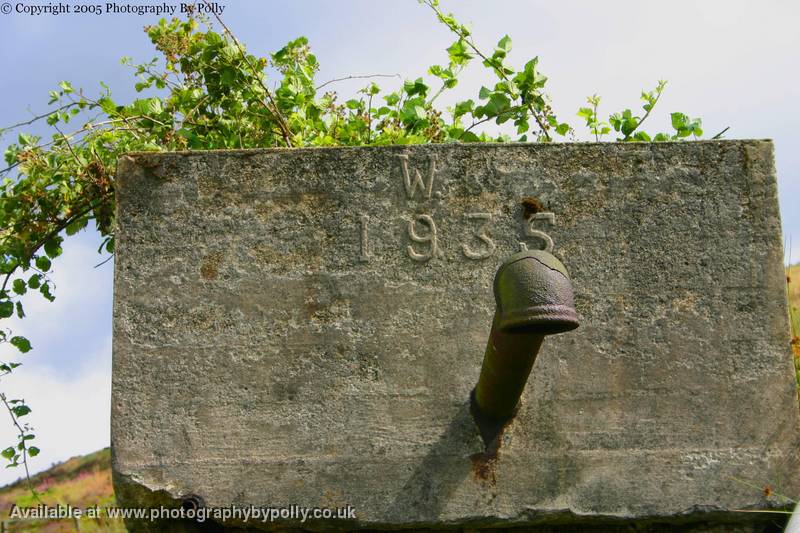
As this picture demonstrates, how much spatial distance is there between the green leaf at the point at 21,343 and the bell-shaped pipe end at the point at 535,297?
249cm

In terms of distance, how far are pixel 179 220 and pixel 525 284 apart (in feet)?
3.99

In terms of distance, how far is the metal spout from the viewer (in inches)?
84.7

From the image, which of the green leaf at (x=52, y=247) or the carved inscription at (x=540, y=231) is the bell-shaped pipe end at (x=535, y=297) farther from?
the green leaf at (x=52, y=247)

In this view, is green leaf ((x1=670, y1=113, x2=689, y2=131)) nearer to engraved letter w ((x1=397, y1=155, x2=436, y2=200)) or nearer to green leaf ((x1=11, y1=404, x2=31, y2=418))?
engraved letter w ((x1=397, y1=155, x2=436, y2=200))

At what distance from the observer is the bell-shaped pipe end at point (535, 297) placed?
2.14 metres

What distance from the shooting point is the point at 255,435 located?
275 cm

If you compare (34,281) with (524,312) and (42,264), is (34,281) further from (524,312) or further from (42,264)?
(524,312)

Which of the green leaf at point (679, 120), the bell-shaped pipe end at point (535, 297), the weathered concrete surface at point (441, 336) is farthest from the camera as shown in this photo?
the green leaf at point (679, 120)

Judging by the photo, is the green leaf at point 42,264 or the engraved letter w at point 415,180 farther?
the green leaf at point 42,264

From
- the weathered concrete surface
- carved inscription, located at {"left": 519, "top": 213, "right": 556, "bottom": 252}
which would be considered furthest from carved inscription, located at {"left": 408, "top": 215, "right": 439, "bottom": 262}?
carved inscription, located at {"left": 519, "top": 213, "right": 556, "bottom": 252}

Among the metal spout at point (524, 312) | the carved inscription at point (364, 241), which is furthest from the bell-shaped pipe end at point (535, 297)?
the carved inscription at point (364, 241)

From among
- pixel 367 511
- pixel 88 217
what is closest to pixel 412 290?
pixel 367 511

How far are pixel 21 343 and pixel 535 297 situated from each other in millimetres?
2641

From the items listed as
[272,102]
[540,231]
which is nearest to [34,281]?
[272,102]
